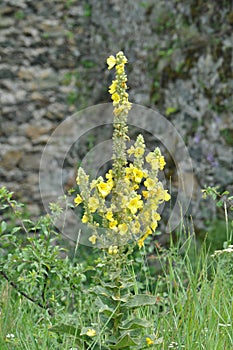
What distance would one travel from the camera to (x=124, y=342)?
1.85 meters

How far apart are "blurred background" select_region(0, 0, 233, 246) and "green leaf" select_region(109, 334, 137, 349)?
8.90 feet

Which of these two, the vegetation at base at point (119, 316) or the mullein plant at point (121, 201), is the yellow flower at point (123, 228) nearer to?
the mullein plant at point (121, 201)

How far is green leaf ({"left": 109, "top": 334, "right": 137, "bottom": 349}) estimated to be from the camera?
184 centimetres

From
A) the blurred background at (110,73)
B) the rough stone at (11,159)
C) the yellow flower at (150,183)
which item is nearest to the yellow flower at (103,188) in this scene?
the yellow flower at (150,183)

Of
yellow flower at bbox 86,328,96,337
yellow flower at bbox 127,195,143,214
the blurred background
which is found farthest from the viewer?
the blurred background

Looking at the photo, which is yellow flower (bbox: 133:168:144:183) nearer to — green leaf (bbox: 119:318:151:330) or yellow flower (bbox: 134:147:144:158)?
yellow flower (bbox: 134:147:144:158)

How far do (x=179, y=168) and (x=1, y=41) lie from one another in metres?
1.64

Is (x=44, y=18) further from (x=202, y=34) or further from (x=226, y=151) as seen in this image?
(x=226, y=151)

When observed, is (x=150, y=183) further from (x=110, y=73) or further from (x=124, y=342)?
(x=110, y=73)

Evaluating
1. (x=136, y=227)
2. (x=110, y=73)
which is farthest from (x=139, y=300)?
(x=110, y=73)

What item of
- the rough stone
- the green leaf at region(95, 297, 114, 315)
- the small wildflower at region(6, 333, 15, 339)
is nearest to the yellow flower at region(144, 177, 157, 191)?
the green leaf at region(95, 297, 114, 315)

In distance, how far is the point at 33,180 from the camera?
200 inches

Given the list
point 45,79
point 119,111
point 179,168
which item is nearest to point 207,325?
point 119,111

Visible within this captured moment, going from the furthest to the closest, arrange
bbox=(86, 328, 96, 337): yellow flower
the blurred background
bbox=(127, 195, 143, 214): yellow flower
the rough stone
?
the rough stone
the blurred background
bbox=(86, 328, 96, 337): yellow flower
bbox=(127, 195, 143, 214): yellow flower
